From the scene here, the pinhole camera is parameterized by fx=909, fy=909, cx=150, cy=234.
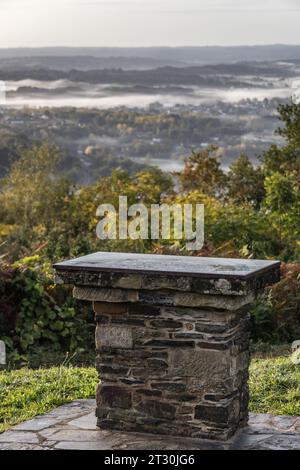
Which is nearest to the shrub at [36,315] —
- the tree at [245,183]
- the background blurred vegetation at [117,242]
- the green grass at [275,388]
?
the background blurred vegetation at [117,242]

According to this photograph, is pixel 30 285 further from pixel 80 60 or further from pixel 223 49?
pixel 80 60

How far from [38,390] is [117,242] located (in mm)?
8784

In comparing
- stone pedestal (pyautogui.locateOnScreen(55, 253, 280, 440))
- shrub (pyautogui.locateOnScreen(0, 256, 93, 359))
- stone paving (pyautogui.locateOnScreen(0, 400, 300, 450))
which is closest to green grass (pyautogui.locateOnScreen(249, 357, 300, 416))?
stone paving (pyautogui.locateOnScreen(0, 400, 300, 450))

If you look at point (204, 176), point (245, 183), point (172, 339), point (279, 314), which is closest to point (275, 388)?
point (172, 339)

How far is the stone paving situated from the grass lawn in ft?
1.00

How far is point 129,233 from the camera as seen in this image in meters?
17.6

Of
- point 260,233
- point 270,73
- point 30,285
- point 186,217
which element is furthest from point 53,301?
point 270,73

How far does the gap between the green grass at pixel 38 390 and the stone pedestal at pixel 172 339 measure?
100cm

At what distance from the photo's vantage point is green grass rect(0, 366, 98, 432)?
789 centimetres

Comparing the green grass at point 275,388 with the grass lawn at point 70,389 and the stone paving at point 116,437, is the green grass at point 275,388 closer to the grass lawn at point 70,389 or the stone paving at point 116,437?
the grass lawn at point 70,389

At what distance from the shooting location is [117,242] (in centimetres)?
1728

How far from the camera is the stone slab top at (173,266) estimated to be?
6672 mm

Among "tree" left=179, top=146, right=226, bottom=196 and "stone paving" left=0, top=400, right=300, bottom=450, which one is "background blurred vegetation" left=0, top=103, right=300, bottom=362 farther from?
"stone paving" left=0, top=400, right=300, bottom=450
